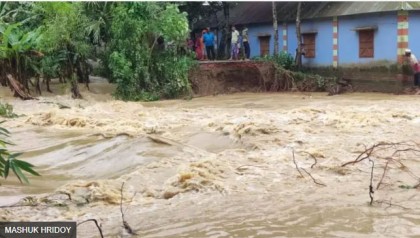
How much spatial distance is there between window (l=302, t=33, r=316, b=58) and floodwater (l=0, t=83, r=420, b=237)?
26.9ft

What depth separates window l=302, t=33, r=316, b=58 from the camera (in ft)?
71.3

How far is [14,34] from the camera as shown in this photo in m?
15.8

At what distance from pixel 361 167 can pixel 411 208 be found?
2.09 metres

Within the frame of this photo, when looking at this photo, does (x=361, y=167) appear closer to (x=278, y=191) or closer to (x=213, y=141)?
(x=278, y=191)

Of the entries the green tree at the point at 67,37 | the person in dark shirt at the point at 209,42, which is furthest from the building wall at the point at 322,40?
the green tree at the point at 67,37

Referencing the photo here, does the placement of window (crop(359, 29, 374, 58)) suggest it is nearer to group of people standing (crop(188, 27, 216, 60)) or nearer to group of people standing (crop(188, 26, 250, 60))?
group of people standing (crop(188, 26, 250, 60))

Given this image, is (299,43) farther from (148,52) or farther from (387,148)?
(387,148)

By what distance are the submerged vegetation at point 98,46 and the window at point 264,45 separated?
19.7 feet

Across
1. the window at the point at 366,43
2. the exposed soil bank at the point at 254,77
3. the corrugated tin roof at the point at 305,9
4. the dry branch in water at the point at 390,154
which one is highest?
the corrugated tin roof at the point at 305,9

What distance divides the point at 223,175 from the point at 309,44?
49.3 ft

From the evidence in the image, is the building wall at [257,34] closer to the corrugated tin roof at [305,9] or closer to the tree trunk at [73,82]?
the corrugated tin roof at [305,9]

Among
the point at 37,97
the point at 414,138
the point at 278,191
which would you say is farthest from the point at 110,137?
the point at 37,97

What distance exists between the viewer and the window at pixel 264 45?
23.9 m

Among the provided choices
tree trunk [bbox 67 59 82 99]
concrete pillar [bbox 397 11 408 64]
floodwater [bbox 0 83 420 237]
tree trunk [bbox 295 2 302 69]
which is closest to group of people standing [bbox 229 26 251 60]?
tree trunk [bbox 295 2 302 69]
